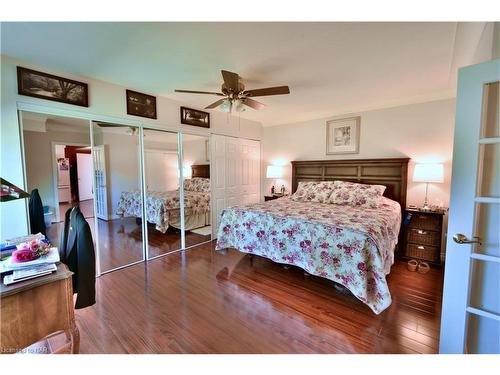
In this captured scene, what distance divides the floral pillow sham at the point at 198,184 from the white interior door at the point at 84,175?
1.37m

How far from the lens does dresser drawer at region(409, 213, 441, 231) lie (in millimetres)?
2936

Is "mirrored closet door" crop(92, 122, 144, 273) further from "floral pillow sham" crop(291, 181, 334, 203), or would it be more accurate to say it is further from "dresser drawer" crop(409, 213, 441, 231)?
"dresser drawer" crop(409, 213, 441, 231)

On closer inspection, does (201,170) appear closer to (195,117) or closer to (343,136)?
(195,117)

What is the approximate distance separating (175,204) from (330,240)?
255 cm

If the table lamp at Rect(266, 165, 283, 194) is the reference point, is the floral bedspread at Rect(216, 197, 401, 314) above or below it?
below

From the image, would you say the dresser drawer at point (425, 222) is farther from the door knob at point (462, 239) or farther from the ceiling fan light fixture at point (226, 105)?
the ceiling fan light fixture at point (226, 105)

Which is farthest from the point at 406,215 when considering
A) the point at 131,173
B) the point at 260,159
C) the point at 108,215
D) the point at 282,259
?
the point at 108,215

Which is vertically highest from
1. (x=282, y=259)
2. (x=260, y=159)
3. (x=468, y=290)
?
(x=260, y=159)

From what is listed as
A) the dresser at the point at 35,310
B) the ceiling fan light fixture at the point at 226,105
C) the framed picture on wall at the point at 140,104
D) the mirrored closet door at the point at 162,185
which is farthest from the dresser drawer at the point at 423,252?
the framed picture on wall at the point at 140,104

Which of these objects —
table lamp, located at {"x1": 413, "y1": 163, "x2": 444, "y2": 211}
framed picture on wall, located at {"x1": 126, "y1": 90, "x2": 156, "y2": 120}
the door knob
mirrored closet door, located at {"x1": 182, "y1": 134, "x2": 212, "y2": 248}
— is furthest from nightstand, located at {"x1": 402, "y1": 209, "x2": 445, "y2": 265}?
framed picture on wall, located at {"x1": 126, "y1": 90, "x2": 156, "y2": 120}

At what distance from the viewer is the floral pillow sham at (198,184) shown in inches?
150
